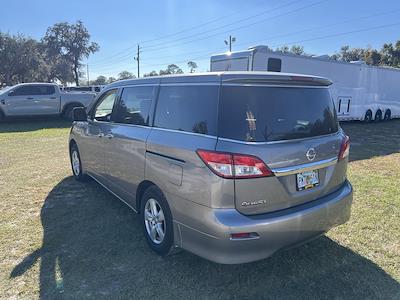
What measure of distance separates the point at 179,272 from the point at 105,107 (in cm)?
275

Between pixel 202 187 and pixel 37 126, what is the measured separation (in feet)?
45.3

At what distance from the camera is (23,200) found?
5199mm

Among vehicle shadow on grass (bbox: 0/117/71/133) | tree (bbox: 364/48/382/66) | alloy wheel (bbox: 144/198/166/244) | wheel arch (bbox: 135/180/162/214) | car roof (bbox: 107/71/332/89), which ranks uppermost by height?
tree (bbox: 364/48/382/66)

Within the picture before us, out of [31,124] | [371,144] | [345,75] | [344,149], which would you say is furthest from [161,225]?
[31,124]

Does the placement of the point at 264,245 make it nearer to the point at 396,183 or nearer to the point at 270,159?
the point at 270,159

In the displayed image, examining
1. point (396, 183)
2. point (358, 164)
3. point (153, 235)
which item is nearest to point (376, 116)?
point (358, 164)

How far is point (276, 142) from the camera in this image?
2857 millimetres


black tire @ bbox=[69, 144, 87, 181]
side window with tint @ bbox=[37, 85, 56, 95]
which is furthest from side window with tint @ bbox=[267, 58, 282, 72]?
side window with tint @ bbox=[37, 85, 56, 95]

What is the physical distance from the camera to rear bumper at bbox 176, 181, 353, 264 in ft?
8.95

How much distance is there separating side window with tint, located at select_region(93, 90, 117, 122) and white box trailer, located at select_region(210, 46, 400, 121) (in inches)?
255

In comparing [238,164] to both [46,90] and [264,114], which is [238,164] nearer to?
[264,114]

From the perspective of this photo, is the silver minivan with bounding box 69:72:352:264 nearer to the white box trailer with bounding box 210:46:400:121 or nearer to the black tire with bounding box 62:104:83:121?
the white box trailer with bounding box 210:46:400:121

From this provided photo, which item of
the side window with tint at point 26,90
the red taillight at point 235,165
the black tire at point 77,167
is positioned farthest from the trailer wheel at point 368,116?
the red taillight at point 235,165

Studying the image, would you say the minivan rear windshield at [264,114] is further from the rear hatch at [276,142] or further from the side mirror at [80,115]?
the side mirror at [80,115]
